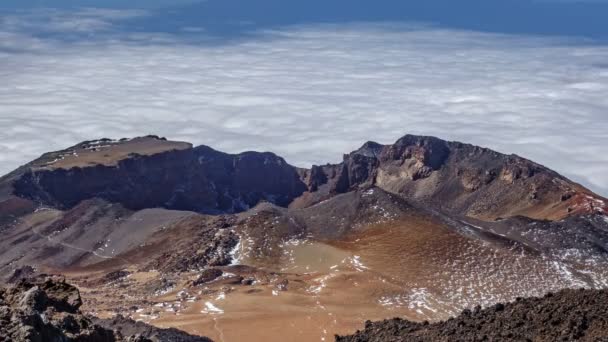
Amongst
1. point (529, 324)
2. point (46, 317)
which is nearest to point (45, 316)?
point (46, 317)

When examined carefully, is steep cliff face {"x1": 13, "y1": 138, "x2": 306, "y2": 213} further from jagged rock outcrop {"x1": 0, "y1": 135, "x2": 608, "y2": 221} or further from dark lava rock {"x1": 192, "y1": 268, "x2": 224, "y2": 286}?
dark lava rock {"x1": 192, "y1": 268, "x2": 224, "y2": 286}

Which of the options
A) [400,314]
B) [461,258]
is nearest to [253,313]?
[400,314]

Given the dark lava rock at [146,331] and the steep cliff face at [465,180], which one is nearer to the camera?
the dark lava rock at [146,331]

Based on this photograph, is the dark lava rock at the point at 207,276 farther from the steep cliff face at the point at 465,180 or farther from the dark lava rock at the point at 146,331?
the steep cliff face at the point at 465,180

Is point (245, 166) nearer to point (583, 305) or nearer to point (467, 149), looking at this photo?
point (467, 149)

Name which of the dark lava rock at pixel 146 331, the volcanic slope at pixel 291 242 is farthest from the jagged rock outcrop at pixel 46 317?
the volcanic slope at pixel 291 242
